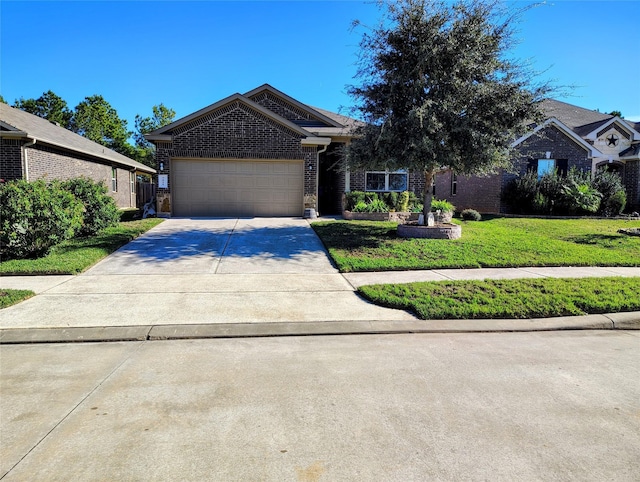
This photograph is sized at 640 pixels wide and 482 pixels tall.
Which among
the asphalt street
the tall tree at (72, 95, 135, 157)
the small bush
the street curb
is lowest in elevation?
the asphalt street

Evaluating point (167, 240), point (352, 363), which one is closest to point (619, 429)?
point (352, 363)

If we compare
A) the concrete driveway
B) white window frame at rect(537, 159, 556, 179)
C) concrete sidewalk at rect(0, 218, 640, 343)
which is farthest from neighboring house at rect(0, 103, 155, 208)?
white window frame at rect(537, 159, 556, 179)

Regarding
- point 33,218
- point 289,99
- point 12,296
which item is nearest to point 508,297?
point 12,296

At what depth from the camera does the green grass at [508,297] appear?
6.12 metres

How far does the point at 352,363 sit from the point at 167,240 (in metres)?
8.94

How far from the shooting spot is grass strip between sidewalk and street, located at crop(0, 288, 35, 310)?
20.4 ft

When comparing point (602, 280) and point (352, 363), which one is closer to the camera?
point (352, 363)

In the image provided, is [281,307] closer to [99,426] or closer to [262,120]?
[99,426]

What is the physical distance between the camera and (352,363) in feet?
14.5

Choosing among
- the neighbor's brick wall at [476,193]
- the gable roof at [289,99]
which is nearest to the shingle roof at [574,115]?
the neighbor's brick wall at [476,193]

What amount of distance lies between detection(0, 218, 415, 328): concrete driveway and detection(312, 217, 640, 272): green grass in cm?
95

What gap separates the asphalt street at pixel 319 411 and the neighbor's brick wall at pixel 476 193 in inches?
678

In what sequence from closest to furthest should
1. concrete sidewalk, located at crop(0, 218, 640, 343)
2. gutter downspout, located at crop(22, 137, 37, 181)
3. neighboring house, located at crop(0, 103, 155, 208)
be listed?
concrete sidewalk, located at crop(0, 218, 640, 343) → neighboring house, located at crop(0, 103, 155, 208) → gutter downspout, located at crop(22, 137, 37, 181)

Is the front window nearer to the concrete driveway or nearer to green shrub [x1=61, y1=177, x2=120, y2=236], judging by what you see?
the concrete driveway
